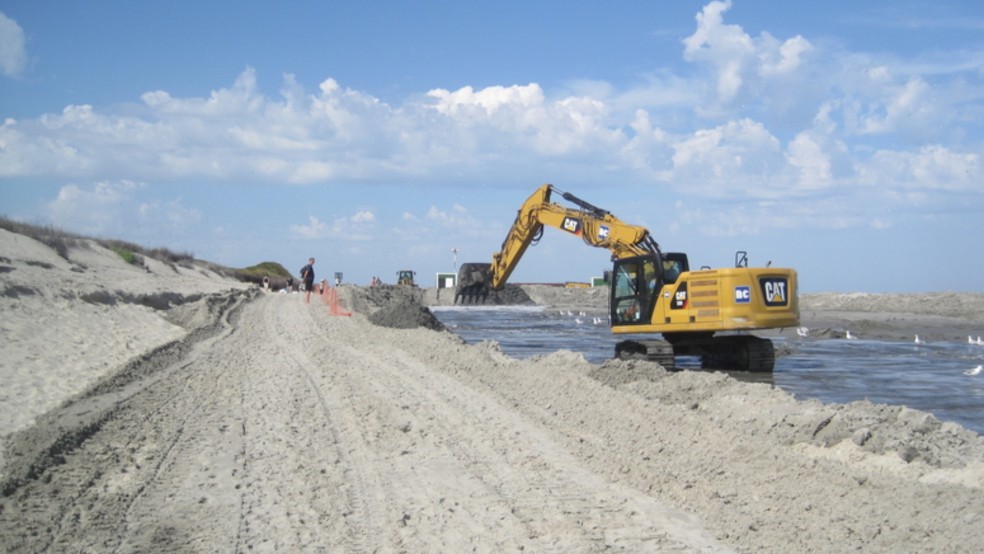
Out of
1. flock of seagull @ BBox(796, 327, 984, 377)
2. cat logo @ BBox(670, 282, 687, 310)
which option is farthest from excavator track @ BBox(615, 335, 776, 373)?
flock of seagull @ BBox(796, 327, 984, 377)

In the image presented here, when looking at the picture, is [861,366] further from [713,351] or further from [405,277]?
[405,277]

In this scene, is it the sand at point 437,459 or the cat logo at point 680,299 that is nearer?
the sand at point 437,459

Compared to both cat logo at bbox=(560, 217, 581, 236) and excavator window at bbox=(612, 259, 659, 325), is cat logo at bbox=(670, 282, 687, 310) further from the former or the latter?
cat logo at bbox=(560, 217, 581, 236)

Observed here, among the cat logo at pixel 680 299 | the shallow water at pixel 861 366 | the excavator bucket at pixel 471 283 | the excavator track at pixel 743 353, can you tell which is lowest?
the shallow water at pixel 861 366

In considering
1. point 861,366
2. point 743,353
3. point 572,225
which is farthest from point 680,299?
point 861,366

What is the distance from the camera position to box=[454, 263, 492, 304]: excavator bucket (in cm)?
5067

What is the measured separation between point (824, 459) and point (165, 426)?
6.74 metres

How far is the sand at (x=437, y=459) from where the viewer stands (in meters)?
6.14

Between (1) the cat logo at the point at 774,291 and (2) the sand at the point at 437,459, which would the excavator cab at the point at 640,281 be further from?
(2) the sand at the point at 437,459

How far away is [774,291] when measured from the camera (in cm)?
1788

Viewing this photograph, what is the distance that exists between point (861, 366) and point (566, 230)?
7789 millimetres

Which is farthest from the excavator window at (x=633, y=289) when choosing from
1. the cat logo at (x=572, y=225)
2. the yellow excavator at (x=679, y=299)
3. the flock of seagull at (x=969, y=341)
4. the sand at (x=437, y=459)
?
the flock of seagull at (x=969, y=341)

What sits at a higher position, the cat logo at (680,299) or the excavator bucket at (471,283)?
the excavator bucket at (471,283)

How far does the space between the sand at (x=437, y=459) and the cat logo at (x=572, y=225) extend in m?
6.62
